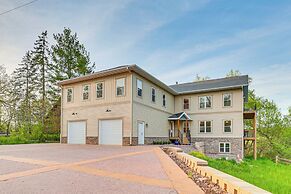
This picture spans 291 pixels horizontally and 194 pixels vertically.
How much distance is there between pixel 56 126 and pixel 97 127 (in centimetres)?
1045

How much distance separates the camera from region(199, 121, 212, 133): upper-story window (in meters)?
21.9

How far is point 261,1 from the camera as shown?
454 inches

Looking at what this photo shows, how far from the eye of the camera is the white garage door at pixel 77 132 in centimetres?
1773

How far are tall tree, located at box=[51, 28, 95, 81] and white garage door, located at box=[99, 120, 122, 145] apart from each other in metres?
13.1

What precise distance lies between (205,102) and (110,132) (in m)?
11.0

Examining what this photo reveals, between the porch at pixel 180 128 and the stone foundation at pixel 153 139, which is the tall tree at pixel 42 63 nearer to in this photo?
the porch at pixel 180 128

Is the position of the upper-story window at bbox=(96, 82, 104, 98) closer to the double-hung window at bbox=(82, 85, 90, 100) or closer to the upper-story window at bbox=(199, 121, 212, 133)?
the double-hung window at bbox=(82, 85, 90, 100)

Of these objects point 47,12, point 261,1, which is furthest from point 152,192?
point 261,1

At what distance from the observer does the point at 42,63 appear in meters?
28.3

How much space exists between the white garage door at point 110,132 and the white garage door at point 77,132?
1995mm

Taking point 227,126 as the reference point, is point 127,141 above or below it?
below

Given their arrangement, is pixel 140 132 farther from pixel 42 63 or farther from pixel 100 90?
pixel 42 63

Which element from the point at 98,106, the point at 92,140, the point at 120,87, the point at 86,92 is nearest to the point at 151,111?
the point at 120,87

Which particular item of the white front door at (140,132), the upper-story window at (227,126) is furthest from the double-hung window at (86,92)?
the upper-story window at (227,126)
